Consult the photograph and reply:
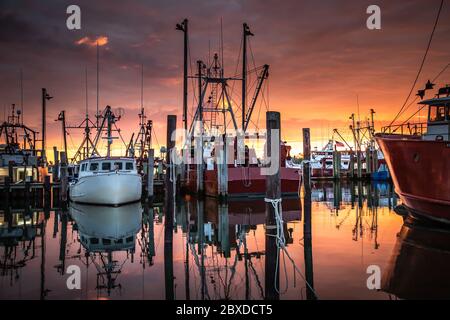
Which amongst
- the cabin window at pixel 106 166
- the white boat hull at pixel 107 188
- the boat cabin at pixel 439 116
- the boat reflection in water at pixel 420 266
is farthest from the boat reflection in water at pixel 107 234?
the boat cabin at pixel 439 116

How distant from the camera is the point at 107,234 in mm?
15977

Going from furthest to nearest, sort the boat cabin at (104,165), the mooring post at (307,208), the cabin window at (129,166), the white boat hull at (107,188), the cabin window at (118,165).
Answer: the cabin window at (129,166)
the cabin window at (118,165)
the boat cabin at (104,165)
the white boat hull at (107,188)
the mooring post at (307,208)

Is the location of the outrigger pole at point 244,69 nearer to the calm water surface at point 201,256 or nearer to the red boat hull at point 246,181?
the red boat hull at point 246,181

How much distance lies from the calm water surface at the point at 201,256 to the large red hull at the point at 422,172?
1313mm

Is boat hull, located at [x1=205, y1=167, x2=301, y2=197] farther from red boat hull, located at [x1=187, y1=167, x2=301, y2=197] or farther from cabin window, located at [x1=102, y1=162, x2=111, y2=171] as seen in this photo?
cabin window, located at [x1=102, y1=162, x2=111, y2=171]

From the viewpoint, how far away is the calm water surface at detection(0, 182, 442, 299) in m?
8.84

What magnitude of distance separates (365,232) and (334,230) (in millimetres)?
1199

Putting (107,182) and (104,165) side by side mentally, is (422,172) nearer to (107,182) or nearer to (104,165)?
(107,182)

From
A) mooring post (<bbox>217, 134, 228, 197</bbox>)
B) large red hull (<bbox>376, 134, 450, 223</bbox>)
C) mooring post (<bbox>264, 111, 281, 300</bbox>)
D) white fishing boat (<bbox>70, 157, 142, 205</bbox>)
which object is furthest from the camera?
mooring post (<bbox>217, 134, 228, 197</bbox>)

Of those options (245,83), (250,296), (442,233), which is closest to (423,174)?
(442,233)

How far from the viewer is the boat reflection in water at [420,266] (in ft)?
27.5

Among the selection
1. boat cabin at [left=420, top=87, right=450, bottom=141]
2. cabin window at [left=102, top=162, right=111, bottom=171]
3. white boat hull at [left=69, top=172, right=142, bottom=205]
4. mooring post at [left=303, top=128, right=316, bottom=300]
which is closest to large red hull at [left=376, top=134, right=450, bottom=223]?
boat cabin at [left=420, top=87, right=450, bottom=141]

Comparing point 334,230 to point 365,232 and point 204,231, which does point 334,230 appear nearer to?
point 365,232

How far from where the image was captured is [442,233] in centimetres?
1504
